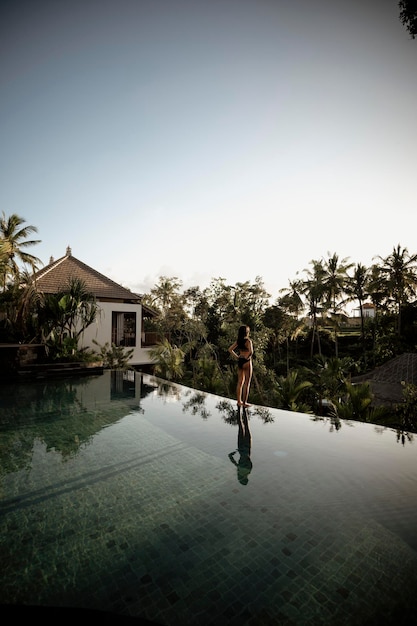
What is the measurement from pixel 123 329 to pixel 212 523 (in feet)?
61.3

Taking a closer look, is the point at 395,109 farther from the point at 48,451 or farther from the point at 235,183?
the point at 48,451

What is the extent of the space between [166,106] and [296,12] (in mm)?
4629

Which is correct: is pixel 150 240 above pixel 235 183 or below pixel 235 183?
below

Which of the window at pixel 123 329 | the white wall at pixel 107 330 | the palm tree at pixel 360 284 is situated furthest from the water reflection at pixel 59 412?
the palm tree at pixel 360 284

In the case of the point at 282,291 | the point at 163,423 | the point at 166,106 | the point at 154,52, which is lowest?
the point at 163,423

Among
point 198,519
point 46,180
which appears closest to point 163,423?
point 198,519

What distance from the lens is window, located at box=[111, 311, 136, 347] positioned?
1714cm

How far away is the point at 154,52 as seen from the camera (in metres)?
8.89

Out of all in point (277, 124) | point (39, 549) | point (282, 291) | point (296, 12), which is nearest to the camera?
point (39, 549)

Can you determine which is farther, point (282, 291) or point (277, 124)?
point (282, 291)

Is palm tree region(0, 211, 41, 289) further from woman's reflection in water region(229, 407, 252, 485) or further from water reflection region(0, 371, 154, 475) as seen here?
woman's reflection in water region(229, 407, 252, 485)

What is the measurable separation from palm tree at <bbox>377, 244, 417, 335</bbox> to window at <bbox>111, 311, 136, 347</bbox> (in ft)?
93.5

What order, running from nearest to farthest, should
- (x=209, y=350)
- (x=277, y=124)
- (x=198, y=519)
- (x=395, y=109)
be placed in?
(x=198, y=519) → (x=395, y=109) → (x=277, y=124) → (x=209, y=350)

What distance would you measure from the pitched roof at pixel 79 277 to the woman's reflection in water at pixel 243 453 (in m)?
11.8
